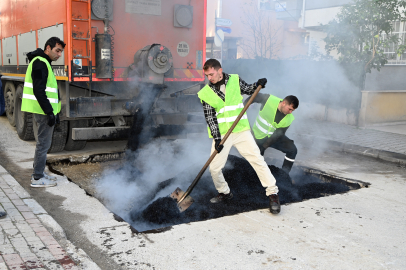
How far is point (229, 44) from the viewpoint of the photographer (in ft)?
70.5

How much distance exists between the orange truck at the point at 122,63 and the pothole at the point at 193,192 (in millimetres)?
618

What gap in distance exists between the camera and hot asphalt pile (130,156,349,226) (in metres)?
3.78

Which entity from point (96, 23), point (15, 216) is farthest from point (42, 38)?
point (15, 216)

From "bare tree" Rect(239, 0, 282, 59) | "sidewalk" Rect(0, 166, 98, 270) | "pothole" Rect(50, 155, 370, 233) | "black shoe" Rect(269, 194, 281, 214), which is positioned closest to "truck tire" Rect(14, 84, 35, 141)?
"pothole" Rect(50, 155, 370, 233)

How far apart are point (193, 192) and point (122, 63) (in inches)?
83.9

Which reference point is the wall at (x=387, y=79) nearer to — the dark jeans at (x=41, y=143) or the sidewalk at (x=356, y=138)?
the sidewalk at (x=356, y=138)

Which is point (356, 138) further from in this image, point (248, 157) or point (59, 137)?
point (59, 137)

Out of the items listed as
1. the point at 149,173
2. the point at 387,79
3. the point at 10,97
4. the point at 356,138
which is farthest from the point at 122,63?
the point at 387,79

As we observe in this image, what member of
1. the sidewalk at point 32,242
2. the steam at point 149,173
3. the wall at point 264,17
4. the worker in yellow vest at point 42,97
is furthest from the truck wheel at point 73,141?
the wall at point 264,17

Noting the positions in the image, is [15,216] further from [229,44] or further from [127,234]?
[229,44]

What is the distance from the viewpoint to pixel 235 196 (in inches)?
169

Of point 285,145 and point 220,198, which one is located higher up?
point 285,145

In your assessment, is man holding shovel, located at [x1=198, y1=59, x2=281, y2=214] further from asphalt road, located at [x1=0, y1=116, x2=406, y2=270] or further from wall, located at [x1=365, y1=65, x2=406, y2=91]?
wall, located at [x1=365, y1=65, x2=406, y2=91]

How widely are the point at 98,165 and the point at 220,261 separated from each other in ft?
10.8
